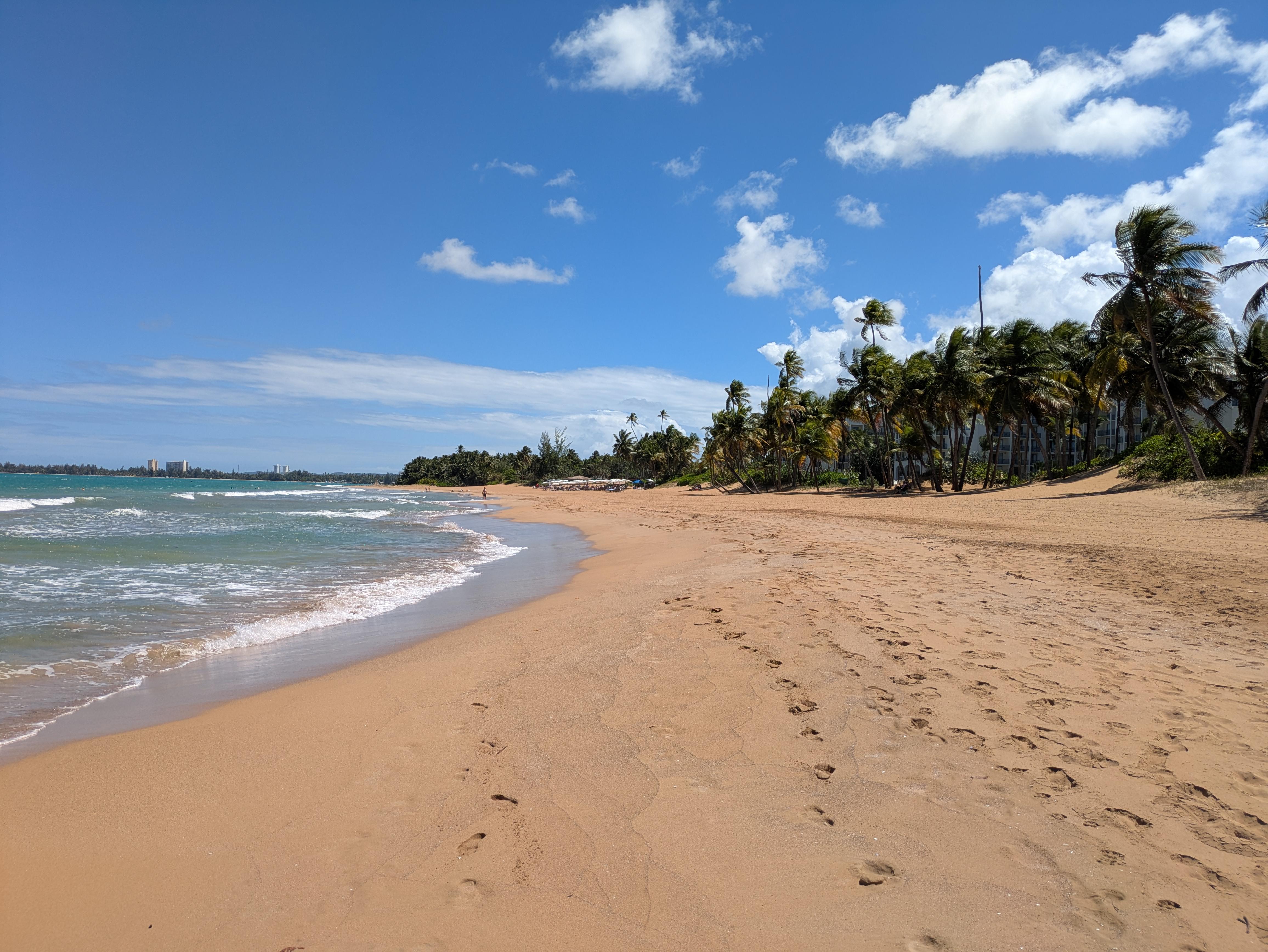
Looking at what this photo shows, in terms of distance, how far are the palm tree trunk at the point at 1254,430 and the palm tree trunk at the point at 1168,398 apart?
3.52 feet

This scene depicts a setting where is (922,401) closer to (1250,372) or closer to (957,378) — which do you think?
(957,378)

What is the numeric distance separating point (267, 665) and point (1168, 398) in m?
28.5

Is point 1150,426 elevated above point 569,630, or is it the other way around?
point 1150,426

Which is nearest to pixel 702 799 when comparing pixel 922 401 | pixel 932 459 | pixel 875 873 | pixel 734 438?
pixel 875 873

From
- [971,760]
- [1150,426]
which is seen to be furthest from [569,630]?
[1150,426]

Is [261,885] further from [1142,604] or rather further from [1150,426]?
[1150,426]

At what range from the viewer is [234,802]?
327cm

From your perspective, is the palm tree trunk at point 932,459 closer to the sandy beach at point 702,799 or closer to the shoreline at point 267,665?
the shoreline at point 267,665

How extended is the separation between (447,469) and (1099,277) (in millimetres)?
108375

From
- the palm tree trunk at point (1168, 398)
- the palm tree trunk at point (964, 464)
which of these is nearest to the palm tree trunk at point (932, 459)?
the palm tree trunk at point (964, 464)

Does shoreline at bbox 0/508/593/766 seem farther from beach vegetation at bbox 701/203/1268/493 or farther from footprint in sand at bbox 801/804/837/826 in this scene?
beach vegetation at bbox 701/203/1268/493

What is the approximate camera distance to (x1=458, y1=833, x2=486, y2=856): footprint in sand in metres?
2.69

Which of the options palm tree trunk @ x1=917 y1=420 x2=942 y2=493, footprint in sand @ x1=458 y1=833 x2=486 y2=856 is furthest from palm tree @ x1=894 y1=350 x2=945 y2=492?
footprint in sand @ x1=458 y1=833 x2=486 y2=856

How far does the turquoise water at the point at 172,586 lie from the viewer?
589 centimetres
